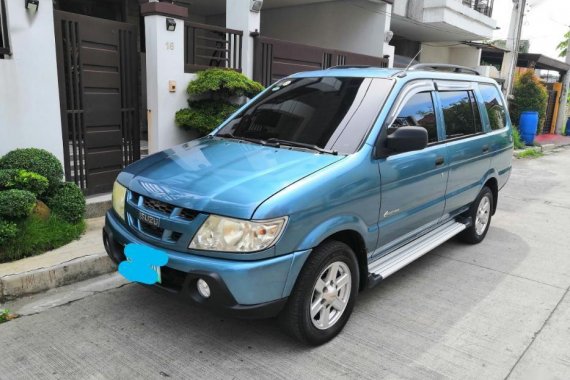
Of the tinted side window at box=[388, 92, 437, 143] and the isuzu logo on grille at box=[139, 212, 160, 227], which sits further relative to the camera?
the tinted side window at box=[388, 92, 437, 143]

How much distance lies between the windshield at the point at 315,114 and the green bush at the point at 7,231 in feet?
6.42

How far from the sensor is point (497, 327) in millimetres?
→ 3635

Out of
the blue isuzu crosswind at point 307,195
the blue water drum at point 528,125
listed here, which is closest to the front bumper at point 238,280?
the blue isuzu crosswind at point 307,195

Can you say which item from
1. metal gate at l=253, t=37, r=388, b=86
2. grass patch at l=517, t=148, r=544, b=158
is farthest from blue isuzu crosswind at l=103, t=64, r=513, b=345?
grass patch at l=517, t=148, r=544, b=158

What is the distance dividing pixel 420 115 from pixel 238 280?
2.34 meters

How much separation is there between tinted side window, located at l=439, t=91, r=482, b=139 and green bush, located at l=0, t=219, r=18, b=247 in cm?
398

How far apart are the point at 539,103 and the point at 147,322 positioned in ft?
57.1

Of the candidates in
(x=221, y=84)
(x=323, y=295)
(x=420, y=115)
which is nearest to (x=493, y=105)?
(x=420, y=115)

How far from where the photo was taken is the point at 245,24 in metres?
7.77

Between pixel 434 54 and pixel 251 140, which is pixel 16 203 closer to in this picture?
pixel 251 140

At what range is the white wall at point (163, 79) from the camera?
6.21 metres

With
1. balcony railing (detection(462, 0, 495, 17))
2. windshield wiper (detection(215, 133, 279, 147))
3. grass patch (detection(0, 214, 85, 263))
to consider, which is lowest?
grass patch (detection(0, 214, 85, 263))

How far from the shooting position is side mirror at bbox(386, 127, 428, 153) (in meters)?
3.43

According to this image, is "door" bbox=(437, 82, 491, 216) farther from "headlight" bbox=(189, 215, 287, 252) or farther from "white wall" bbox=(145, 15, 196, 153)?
"white wall" bbox=(145, 15, 196, 153)
